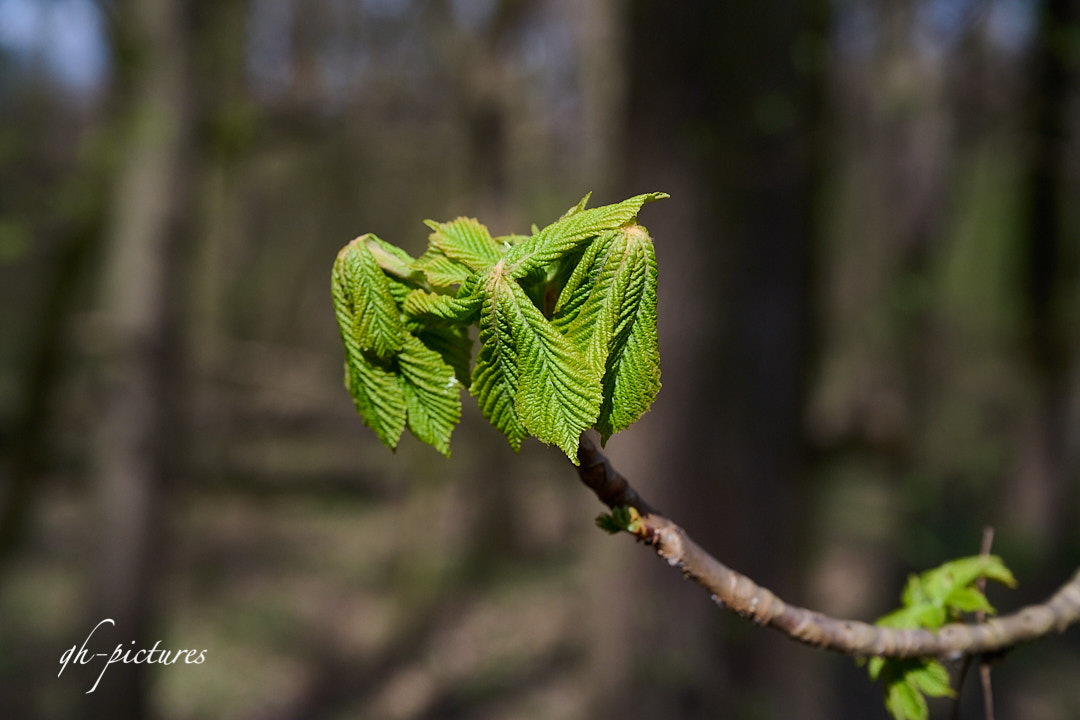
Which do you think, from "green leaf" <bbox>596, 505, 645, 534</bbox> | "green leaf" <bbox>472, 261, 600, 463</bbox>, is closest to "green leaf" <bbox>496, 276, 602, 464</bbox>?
"green leaf" <bbox>472, 261, 600, 463</bbox>

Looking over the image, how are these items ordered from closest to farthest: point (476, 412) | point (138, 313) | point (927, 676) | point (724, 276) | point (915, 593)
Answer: point (927, 676)
point (915, 593)
point (724, 276)
point (138, 313)
point (476, 412)

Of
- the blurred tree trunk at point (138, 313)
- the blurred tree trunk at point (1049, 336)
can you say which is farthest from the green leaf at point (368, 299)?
the blurred tree trunk at point (1049, 336)

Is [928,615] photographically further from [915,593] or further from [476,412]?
[476,412]

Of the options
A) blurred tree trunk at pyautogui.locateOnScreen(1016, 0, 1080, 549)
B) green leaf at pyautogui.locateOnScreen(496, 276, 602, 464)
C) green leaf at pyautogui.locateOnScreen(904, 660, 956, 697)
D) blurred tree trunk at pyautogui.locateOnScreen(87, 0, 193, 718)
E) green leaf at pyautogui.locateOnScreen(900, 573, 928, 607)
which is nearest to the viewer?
green leaf at pyautogui.locateOnScreen(496, 276, 602, 464)

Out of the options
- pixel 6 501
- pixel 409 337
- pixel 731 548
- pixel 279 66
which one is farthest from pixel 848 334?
pixel 409 337

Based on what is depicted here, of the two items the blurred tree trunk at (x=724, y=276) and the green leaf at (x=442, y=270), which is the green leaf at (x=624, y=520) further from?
the blurred tree trunk at (x=724, y=276)

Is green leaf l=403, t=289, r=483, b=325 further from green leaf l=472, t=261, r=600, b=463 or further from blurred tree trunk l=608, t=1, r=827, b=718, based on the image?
blurred tree trunk l=608, t=1, r=827, b=718

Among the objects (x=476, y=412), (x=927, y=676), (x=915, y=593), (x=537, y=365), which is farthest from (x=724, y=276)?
(x=476, y=412)
